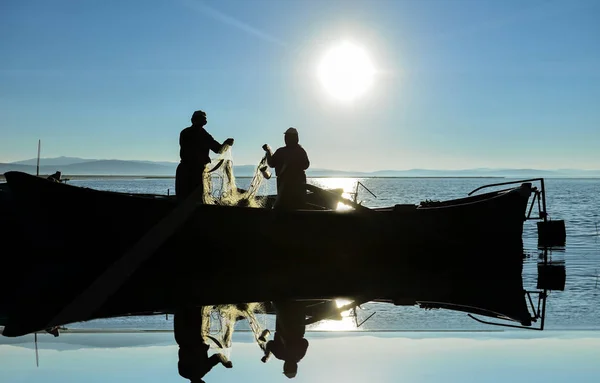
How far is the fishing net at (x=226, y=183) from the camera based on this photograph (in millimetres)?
15703

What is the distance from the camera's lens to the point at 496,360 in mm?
6922

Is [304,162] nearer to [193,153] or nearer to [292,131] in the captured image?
[292,131]

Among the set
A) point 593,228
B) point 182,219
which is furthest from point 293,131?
point 593,228

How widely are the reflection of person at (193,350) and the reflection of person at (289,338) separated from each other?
1.81 ft

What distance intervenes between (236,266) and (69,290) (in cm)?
459

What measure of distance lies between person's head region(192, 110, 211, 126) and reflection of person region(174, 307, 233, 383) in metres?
5.79

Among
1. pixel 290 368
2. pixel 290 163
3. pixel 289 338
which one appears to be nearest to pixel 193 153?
pixel 290 163

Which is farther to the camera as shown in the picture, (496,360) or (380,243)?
(380,243)

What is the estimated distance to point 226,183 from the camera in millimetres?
16875

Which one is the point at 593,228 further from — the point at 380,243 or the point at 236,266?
the point at 236,266

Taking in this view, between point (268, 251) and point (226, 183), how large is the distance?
203cm

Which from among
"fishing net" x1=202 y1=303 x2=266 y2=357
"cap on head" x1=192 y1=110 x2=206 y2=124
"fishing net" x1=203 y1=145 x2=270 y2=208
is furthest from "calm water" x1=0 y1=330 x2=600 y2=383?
"fishing net" x1=203 y1=145 x2=270 y2=208

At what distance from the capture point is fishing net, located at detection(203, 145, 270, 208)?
15.7 metres

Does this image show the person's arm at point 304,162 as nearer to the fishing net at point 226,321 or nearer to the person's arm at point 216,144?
the person's arm at point 216,144
